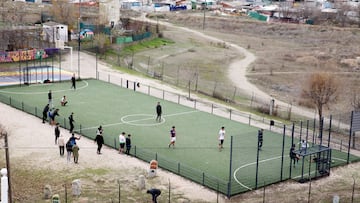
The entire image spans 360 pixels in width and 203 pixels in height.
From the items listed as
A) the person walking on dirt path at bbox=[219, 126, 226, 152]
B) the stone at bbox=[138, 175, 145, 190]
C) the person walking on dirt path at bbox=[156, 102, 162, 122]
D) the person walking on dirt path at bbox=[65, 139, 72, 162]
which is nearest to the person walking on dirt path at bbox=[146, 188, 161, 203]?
the stone at bbox=[138, 175, 145, 190]

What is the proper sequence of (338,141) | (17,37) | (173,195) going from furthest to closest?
(17,37)
(338,141)
(173,195)

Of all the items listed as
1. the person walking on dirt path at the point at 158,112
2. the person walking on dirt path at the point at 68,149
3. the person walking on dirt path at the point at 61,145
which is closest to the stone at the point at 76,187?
the person walking on dirt path at the point at 68,149

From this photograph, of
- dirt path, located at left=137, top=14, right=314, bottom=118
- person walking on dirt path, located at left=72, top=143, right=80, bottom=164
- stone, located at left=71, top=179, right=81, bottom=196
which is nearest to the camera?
stone, located at left=71, top=179, right=81, bottom=196

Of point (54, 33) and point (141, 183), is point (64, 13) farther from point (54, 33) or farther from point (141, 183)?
point (141, 183)

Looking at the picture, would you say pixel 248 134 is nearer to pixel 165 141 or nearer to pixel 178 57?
pixel 165 141

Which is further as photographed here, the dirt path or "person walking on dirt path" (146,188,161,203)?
the dirt path

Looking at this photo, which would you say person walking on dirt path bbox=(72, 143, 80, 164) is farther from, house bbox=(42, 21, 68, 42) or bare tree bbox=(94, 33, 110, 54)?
bare tree bbox=(94, 33, 110, 54)

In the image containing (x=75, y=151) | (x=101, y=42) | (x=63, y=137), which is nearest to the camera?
(x=75, y=151)

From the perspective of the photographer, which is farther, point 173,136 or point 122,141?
point 173,136

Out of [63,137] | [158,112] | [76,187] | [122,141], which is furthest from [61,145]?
[158,112]

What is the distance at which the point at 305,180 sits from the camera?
108 feet

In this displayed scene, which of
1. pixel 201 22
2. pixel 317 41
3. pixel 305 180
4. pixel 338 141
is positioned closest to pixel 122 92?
pixel 338 141

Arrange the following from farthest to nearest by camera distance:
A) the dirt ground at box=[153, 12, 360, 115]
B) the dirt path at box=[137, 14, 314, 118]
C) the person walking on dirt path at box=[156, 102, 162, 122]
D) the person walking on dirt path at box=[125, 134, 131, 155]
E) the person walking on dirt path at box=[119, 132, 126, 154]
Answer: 1. the dirt ground at box=[153, 12, 360, 115]
2. the dirt path at box=[137, 14, 314, 118]
3. the person walking on dirt path at box=[156, 102, 162, 122]
4. the person walking on dirt path at box=[119, 132, 126, 154]
5. the person walking on dirt path at box=[125, 134, 131, 155]

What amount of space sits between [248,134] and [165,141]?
5966 millimetres
